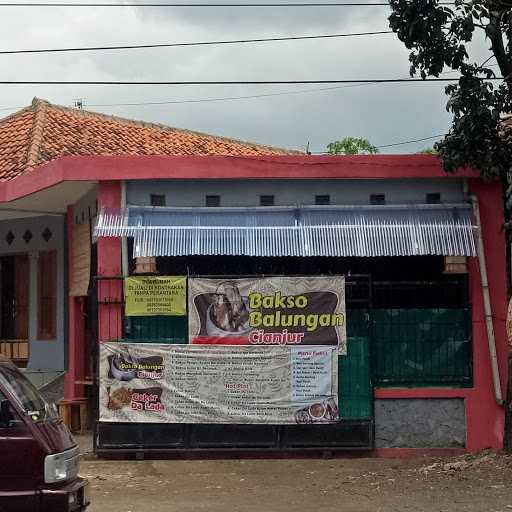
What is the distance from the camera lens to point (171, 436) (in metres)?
10.9

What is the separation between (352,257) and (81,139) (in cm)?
838

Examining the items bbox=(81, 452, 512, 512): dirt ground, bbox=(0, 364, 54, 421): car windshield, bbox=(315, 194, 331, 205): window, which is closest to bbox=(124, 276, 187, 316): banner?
bbox=(81, 452, 512, 512): dirt ground

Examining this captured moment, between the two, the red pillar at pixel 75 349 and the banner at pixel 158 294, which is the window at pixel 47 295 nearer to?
the red pillar at pixel 75 349

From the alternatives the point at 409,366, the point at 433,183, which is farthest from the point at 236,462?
the point at 433,183

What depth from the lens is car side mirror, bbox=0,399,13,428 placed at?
242 inches

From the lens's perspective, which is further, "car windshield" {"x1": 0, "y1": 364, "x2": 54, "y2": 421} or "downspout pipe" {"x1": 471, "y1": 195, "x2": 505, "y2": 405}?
"downspout pipe" {"x1": 471, "y1": 195, "x2": 505, "y2": 405}

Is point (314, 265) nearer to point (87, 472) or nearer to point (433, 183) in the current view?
point (433, 183)

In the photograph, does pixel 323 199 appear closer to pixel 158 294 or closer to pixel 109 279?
pixel 158 294

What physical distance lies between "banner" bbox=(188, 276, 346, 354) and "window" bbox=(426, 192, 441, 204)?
5.38 ft

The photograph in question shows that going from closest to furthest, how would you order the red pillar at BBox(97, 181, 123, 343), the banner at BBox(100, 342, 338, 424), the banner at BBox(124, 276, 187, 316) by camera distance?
the banner at BBox(100, 342, 338, 424) → the banner at BBox(124, 276, 187, 316) → the red pillar at BBox(97, 181, 123, 343)

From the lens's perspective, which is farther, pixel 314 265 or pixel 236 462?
pixel 314 265

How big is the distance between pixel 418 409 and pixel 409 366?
55 cm

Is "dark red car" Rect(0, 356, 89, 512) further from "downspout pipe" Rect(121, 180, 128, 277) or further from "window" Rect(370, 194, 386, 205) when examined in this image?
"window" Rect(370, 194, 386, 205)

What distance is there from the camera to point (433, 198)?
1142 centimetres
